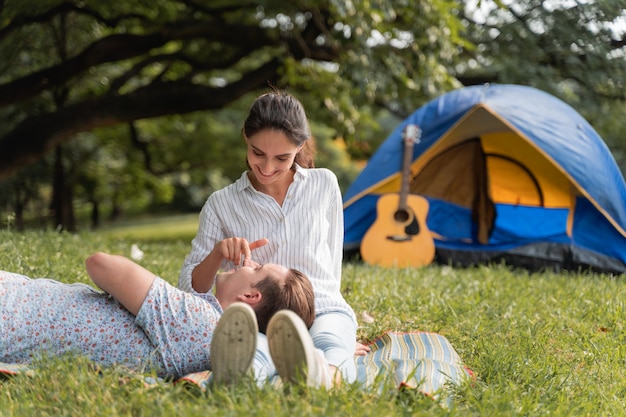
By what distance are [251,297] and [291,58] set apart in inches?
183

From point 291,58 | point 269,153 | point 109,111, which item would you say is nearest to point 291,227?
point 269,153

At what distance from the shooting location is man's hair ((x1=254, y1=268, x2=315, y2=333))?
2377 mm

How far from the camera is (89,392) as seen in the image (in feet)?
6.61

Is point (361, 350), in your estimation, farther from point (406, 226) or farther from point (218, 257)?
point (406, 226)

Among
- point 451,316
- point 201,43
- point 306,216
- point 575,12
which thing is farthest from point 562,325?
point 201,43

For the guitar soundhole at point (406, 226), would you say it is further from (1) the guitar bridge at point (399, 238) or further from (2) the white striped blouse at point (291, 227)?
(2) the white striped blouse at point (291, 227)

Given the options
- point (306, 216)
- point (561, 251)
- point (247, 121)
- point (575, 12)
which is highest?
point (575, 12)

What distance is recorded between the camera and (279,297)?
2383 mm

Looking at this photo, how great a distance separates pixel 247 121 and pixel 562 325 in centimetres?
186

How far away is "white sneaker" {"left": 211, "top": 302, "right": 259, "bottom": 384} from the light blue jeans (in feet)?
0.25

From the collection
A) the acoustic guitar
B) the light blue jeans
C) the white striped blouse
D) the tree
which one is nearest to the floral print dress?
the light blue jeans

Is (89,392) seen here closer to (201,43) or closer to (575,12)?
(575,12)

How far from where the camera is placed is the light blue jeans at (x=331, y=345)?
2.19 meters

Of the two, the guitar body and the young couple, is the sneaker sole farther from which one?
the guitar body
